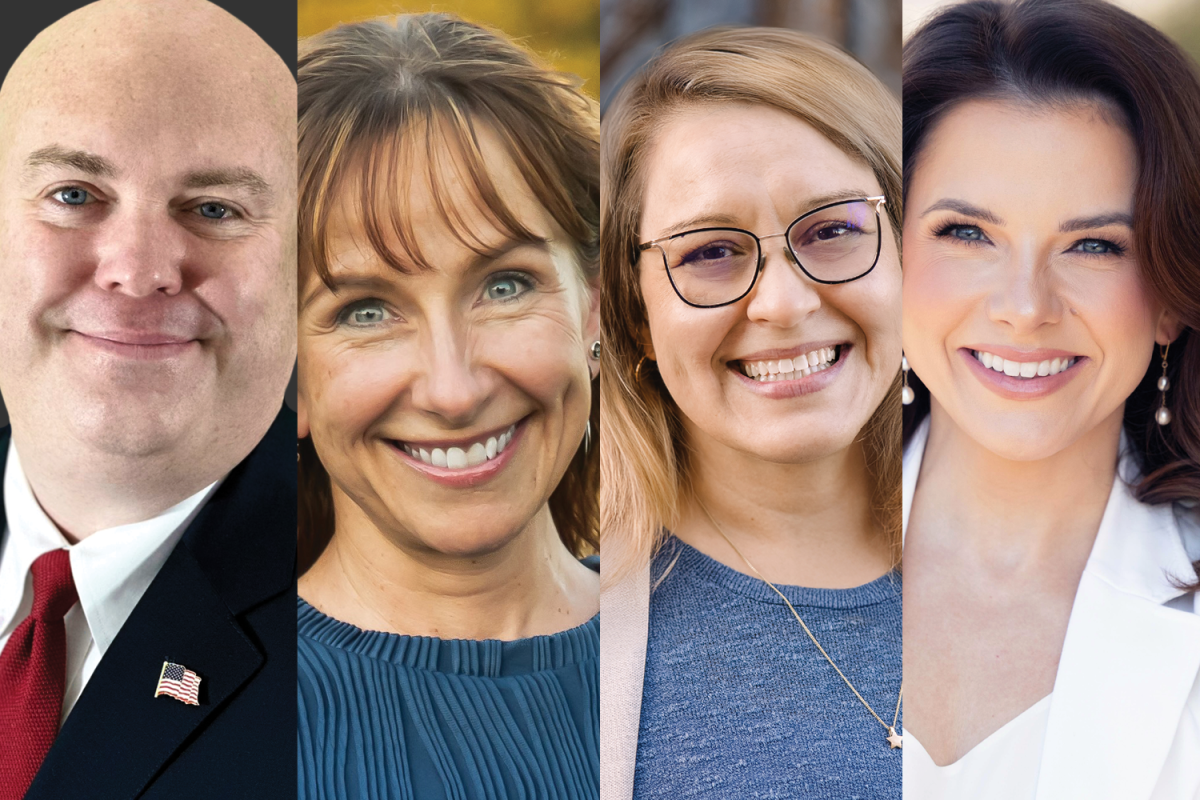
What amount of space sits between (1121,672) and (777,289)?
138 centimetres

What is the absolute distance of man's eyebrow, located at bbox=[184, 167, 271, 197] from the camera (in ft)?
8.29

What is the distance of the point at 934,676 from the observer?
2.95 m

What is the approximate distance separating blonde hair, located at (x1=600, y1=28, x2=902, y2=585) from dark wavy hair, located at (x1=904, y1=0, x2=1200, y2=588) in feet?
0.61

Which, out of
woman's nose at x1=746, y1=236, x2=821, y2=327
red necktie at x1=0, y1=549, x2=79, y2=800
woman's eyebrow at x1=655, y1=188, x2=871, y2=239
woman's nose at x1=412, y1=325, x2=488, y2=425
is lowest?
red necktie at x1=0, y1=549, x2=79, y2=800

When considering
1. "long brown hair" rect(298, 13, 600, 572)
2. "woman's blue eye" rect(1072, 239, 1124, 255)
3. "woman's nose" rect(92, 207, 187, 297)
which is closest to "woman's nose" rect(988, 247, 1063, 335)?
"woman's blue eye" rect(1072, 239, 1124, 255)

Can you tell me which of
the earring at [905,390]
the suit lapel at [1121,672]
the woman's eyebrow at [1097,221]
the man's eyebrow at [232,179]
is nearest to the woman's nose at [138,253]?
the man's eyebrow at [232,179]

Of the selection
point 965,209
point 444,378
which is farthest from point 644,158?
point 965,209

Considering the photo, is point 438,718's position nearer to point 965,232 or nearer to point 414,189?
point 414,189

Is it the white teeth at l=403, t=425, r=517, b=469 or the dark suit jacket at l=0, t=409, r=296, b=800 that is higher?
the white teeth at l=403, t=425, r=517, b=469

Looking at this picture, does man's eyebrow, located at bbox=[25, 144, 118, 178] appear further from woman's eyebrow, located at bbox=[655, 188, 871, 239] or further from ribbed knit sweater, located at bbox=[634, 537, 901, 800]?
A: ribbed knit sweater, located at bbox=[634, 537, 901, 800]

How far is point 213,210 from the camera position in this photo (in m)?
2.55

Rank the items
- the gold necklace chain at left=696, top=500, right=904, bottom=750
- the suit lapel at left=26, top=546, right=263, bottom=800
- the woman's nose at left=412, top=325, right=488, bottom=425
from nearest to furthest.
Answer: the suit lapel at left=26, top=546, right=263, bottom=800 → the woman's nose at left=412, top=325, right=488, bottom=425 → the gold necklace chain at left=696, top=500, right=904, bottom=750

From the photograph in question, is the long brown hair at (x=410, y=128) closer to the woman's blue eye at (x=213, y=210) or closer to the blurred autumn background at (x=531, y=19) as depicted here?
the blurred autumn background at (x=531, y=19)

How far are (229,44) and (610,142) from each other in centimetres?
95
